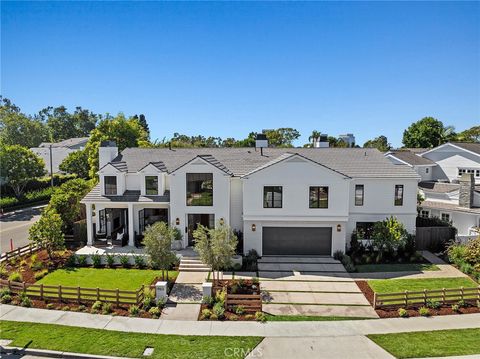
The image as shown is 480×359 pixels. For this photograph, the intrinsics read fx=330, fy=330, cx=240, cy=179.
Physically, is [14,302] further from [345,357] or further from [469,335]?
[469,335]

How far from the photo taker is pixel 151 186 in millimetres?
24656

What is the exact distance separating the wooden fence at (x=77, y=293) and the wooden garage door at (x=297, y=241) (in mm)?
9657

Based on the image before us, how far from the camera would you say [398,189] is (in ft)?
79.4

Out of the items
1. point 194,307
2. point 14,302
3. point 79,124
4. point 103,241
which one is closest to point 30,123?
point 79,124

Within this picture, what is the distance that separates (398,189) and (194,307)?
16974mm

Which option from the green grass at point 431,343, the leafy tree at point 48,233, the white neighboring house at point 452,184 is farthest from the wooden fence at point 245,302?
the white neighboring house at point 452,184

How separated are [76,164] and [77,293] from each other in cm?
4453

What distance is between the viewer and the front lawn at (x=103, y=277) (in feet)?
60.5

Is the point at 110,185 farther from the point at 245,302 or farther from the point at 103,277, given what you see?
the point at 245,302

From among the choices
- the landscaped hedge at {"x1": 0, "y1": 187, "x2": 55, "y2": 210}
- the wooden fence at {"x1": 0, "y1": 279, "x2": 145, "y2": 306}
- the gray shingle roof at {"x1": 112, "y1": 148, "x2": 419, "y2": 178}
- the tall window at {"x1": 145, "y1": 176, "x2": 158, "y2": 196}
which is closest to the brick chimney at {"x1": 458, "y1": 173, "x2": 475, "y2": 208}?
the gray shingle roof at {"x1": 112, "y1": 148, "x2": 419, "y2": 178}

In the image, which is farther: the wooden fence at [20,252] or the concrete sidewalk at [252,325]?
the wooden fence at [20,252]

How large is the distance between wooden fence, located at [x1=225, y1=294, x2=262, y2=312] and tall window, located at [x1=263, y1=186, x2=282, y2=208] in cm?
808

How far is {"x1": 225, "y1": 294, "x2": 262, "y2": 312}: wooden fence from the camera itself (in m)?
15.8

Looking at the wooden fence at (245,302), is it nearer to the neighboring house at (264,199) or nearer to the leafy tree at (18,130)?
the neighboring house at (264,199)
